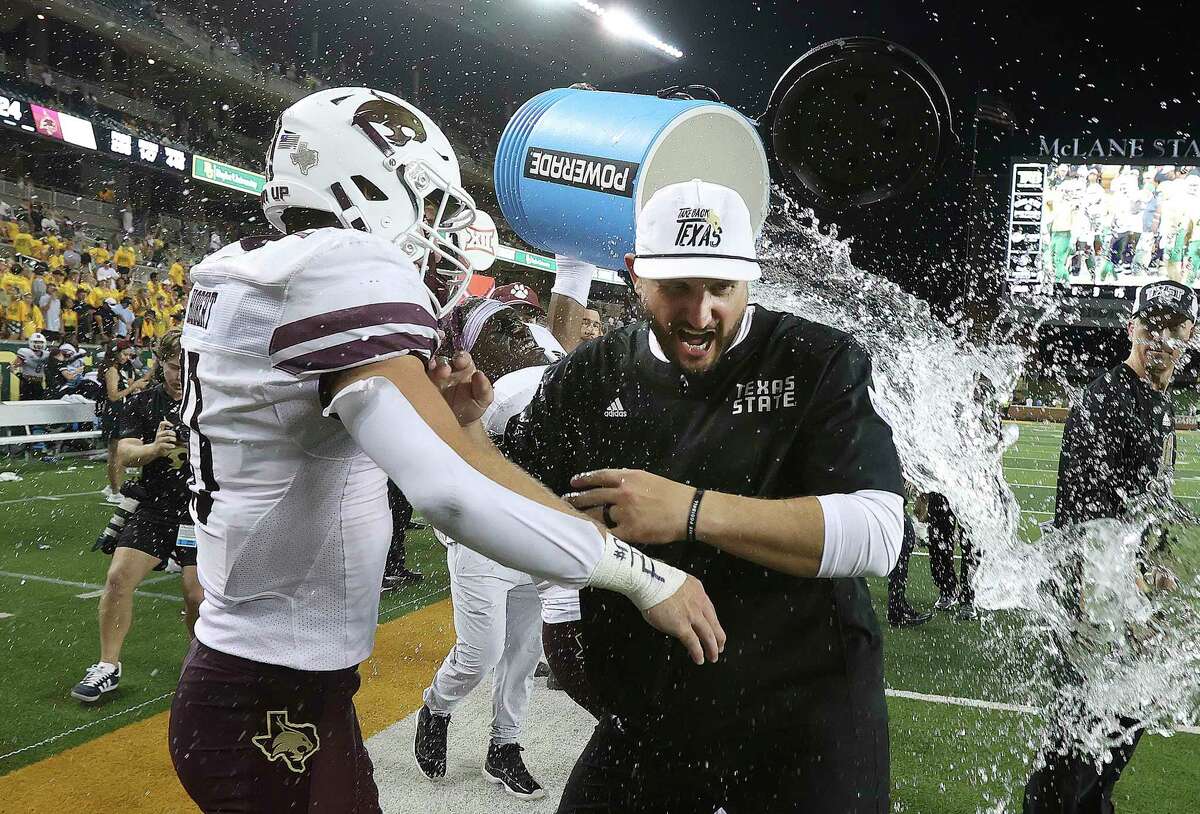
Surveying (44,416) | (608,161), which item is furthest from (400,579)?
(44,416)

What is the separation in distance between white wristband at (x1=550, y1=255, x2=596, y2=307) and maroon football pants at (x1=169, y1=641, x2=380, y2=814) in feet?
5.62

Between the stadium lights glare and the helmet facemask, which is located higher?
the stadium lights glare

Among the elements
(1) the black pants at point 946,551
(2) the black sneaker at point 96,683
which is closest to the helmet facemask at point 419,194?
(2) the black sneaker at point 96,683

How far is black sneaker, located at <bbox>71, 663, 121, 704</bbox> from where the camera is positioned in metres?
4.45

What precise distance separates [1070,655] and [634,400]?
2.17 m

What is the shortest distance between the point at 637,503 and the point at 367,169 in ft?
3.10

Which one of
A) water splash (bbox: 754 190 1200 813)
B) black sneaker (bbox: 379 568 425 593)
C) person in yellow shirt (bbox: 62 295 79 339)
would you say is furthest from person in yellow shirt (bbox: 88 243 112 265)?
water splash (bbox: 754 190 1200 813)

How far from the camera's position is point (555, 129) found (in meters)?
2.40

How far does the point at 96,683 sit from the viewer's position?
450 cm

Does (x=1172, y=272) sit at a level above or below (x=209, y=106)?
below

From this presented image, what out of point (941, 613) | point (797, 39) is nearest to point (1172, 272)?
point (941, 613)

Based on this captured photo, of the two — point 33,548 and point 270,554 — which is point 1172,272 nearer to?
point 33,548

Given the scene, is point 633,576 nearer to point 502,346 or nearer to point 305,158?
point 305,158

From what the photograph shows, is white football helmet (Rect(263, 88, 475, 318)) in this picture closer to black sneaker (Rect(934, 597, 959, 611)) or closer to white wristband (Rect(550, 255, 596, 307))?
white wristband (Rect(550, 255, 596, 307))
